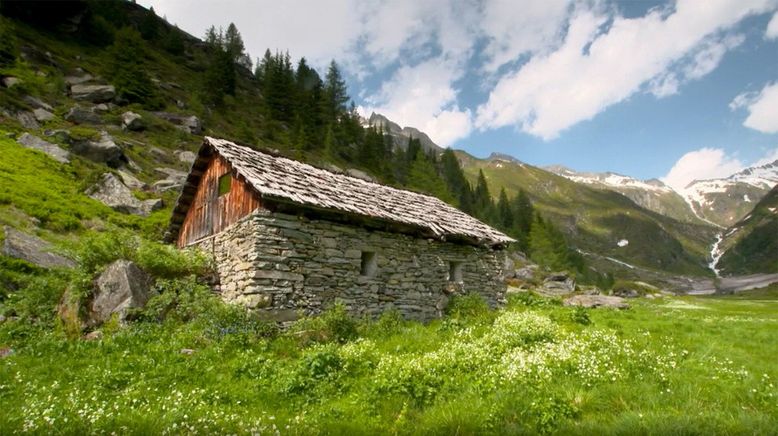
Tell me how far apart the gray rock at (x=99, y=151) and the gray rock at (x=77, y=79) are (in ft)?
72.3

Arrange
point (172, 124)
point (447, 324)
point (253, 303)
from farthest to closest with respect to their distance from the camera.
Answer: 1. point (172, 124)
2. point (447, 324)
3. point (253, 303)

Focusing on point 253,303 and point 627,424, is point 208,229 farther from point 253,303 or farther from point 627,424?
point 627,424

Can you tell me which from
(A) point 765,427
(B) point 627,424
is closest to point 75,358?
(B) point 627,424

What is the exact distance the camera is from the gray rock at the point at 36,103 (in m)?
33.8

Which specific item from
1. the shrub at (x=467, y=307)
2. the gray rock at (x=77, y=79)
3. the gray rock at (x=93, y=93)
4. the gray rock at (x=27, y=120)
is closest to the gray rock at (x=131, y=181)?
the gray rock at (x=27, y=120)

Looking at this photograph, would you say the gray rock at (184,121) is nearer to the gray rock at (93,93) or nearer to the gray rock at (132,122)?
the gray rock at (93,93)

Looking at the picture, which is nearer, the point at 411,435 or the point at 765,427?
the point at 765,427

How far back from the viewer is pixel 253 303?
35.7ft

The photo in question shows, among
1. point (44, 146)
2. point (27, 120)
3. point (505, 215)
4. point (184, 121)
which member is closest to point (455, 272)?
point (44, 146)

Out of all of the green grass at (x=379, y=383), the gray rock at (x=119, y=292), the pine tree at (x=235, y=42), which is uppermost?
the pine tree at (x=235, y=42)

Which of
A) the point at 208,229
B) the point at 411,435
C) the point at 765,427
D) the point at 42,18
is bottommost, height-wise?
the point at 411,435

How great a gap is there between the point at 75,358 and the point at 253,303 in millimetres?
3830

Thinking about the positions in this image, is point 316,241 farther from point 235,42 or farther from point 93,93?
point 235,42

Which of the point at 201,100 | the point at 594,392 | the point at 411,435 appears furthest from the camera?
the point at 201,100
